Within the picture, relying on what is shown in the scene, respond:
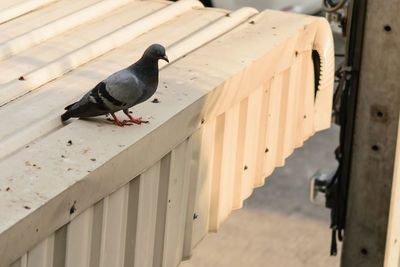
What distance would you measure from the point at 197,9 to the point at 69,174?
3.42 metres

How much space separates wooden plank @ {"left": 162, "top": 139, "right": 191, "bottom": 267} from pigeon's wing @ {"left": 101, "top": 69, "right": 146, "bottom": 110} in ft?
1.87

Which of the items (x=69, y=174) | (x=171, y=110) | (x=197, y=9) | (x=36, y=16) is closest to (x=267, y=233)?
(x=197, y=9)

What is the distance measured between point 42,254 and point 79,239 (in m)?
0.29

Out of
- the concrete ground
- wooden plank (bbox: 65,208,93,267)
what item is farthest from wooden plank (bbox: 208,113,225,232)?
the concrete ground

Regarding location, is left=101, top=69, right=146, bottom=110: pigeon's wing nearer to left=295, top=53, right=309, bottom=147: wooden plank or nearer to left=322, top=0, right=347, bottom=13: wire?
left=322, top=0, right=347, bottom=13: wire

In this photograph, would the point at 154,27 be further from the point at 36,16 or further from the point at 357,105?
the point at 357,105

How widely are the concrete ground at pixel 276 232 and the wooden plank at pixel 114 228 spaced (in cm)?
429

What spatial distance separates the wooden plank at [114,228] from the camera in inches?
144

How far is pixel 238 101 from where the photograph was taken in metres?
4.98

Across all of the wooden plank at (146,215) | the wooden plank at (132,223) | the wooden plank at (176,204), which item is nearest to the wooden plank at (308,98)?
the wooden plank at (176,204)

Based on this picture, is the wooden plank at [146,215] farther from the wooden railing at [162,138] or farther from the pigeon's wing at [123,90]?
the pigeon's wing at [123,90]

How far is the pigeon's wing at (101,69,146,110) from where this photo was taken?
3.65 meters

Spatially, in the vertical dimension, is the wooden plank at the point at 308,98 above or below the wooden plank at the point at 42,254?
below

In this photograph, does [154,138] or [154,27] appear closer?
[154,138]
